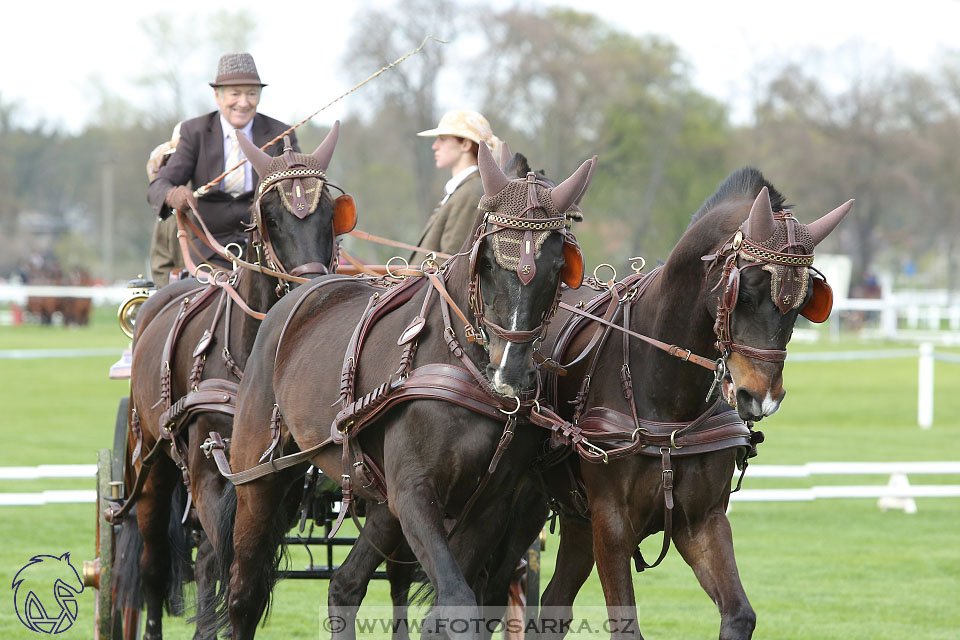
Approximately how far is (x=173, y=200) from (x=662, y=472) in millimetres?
3152

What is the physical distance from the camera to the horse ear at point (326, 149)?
565 cm

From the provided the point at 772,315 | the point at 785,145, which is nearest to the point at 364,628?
the point at 772,315

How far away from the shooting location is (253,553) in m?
5.18

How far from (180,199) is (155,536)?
1750 millimetres

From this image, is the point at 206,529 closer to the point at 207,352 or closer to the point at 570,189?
the point at 207,352

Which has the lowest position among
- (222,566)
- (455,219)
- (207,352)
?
(222,566)

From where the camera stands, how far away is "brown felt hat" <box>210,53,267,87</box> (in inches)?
257

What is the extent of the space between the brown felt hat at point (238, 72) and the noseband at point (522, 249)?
285 centimetres

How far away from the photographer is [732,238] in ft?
14.3

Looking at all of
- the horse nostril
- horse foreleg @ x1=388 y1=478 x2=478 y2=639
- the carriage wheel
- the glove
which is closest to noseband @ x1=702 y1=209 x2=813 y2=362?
the horse nostril

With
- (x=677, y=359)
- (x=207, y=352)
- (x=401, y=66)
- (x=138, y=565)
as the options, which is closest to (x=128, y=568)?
(x=138, y=565)

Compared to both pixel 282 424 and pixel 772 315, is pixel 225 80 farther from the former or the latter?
pixel 772 315

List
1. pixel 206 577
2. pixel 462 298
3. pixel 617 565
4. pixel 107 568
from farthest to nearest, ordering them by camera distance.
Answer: pixel 107 568
pixel 206 577
pixel 617 565
pixel 462 298

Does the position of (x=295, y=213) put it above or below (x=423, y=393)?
above
